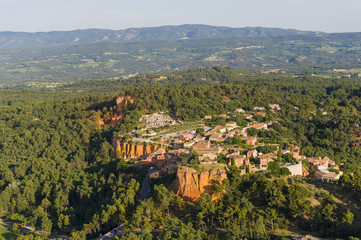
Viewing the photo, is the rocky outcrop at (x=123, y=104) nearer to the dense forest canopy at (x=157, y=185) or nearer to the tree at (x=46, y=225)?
the dense forest canopy at (x=157, y=185)

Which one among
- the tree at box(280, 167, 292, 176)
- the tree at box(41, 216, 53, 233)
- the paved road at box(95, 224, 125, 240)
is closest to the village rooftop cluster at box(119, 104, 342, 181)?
the tree at box(280, 167, 292, 176)

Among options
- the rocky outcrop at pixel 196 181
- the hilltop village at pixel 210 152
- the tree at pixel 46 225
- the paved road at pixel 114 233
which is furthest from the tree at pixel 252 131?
the tree at pixel 46 225

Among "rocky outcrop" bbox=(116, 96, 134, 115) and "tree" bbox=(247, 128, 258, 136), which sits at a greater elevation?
"rocky outcrop" bbox=(116, 96, 134, 115)

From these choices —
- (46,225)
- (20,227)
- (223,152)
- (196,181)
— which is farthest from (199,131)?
(20,227)

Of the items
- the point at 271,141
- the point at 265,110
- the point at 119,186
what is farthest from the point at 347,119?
the point at 119,186

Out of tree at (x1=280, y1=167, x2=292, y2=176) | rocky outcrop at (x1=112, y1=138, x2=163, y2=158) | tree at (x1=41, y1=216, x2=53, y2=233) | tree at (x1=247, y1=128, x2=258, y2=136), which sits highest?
tree at (x1=247, y1=128, x2=258, y2=136)

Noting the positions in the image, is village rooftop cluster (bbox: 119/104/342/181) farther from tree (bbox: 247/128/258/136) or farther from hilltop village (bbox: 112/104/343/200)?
tree (bbox: 247/128/258/136)

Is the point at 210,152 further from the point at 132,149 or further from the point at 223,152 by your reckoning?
the point at 132,149

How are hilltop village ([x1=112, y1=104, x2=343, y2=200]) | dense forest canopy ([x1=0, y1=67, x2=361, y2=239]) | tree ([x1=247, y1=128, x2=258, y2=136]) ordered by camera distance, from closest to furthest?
dense forest canopy ([x1=0, y1=67, x2=361, y2=239]) → hilltop village ([x1=112, y1=104, x2=343, y2=200]) → tree ([x1=247, y1=128, x2=258, y2=136])
